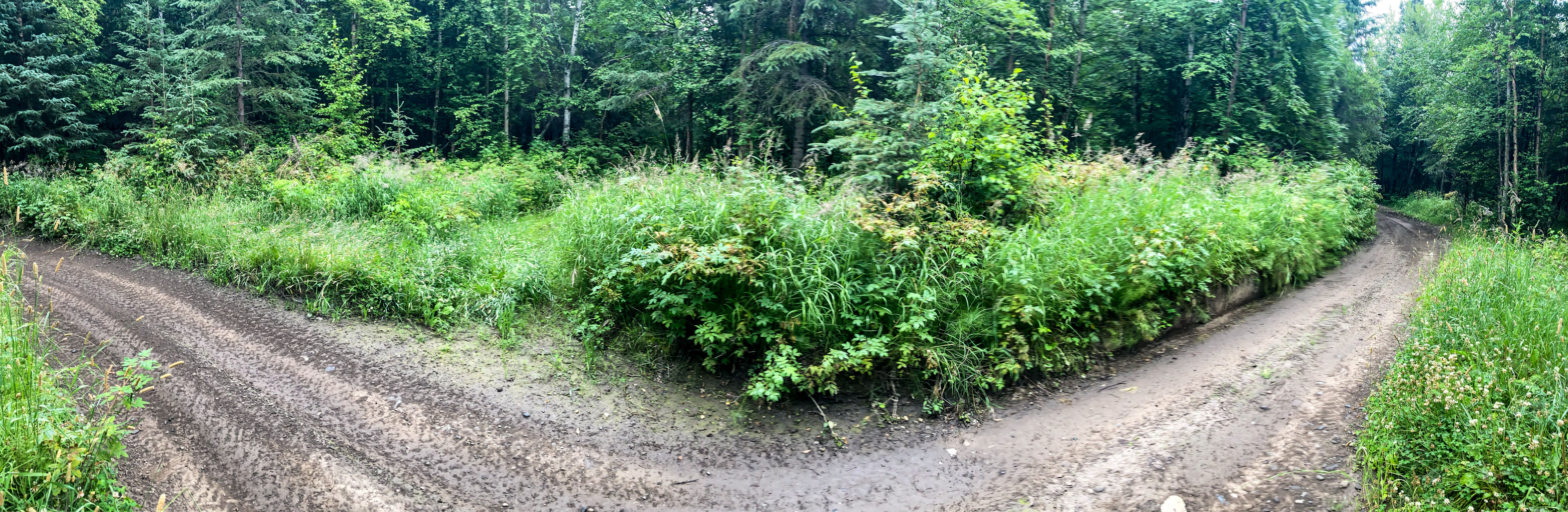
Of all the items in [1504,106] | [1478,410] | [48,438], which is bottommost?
[48,438]

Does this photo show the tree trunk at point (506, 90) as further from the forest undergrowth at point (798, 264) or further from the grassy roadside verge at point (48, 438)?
the grassy roadside verge at point (48, 438)

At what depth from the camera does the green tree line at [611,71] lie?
14.6m

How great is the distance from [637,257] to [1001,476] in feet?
9.92

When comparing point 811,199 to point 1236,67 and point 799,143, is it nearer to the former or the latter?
point 799,143

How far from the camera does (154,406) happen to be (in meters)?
4.48

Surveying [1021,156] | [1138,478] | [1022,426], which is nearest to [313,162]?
[1021,156]

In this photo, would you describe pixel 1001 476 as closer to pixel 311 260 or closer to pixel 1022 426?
pixel 1022 426

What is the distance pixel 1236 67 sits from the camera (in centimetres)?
1778

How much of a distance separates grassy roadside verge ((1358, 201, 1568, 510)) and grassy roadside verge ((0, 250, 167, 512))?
19.5ft

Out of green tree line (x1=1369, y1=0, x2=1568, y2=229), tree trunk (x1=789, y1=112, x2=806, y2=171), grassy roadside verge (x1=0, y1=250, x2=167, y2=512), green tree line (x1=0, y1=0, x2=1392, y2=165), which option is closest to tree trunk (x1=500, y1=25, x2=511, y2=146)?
green tree line (x1=0, y1=0, x2=1392, y2=165)

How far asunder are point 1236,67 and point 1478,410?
1761 cm

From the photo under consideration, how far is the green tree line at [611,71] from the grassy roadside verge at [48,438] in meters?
9.27

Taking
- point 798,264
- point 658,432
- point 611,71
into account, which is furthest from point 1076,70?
point 658,432

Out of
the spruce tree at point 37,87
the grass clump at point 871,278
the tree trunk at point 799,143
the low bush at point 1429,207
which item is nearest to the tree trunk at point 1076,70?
the tree trunk at point 799,143
